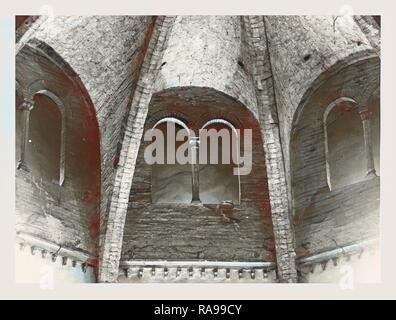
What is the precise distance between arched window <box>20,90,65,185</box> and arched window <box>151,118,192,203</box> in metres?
1.01

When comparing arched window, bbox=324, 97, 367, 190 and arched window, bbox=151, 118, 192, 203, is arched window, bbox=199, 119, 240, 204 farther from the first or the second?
arched window, bbox=324, 97, 367, 190

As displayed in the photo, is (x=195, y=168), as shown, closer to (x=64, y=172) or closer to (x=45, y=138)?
(x=64, y=172)

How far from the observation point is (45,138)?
11.1m

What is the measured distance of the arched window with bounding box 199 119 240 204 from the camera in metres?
11.6

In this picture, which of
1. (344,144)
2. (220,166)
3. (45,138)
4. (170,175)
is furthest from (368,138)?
(45,138)

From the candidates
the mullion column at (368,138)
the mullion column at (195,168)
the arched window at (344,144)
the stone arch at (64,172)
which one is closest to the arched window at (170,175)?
the mullion column at (195,168)

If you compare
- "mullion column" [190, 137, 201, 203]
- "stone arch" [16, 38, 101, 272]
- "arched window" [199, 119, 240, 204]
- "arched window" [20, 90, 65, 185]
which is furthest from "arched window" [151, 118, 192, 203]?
"arched window" [20, 90, 65, 185]

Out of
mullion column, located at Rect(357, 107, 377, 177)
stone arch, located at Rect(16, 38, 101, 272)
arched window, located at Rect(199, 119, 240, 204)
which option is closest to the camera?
stone arch, located at Rect(16, 38, 101, 272)

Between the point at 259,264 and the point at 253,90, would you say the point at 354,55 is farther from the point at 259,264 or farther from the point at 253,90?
the point at 259,264

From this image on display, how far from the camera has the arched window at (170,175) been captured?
11.6 meters

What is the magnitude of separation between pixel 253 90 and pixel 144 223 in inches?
69.8

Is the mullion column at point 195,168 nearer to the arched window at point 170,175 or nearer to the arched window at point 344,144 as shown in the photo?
the arched window at point 170,175

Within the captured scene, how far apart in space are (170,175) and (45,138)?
137 cm

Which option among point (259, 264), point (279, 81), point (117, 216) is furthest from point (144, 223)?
point (279, 81)
